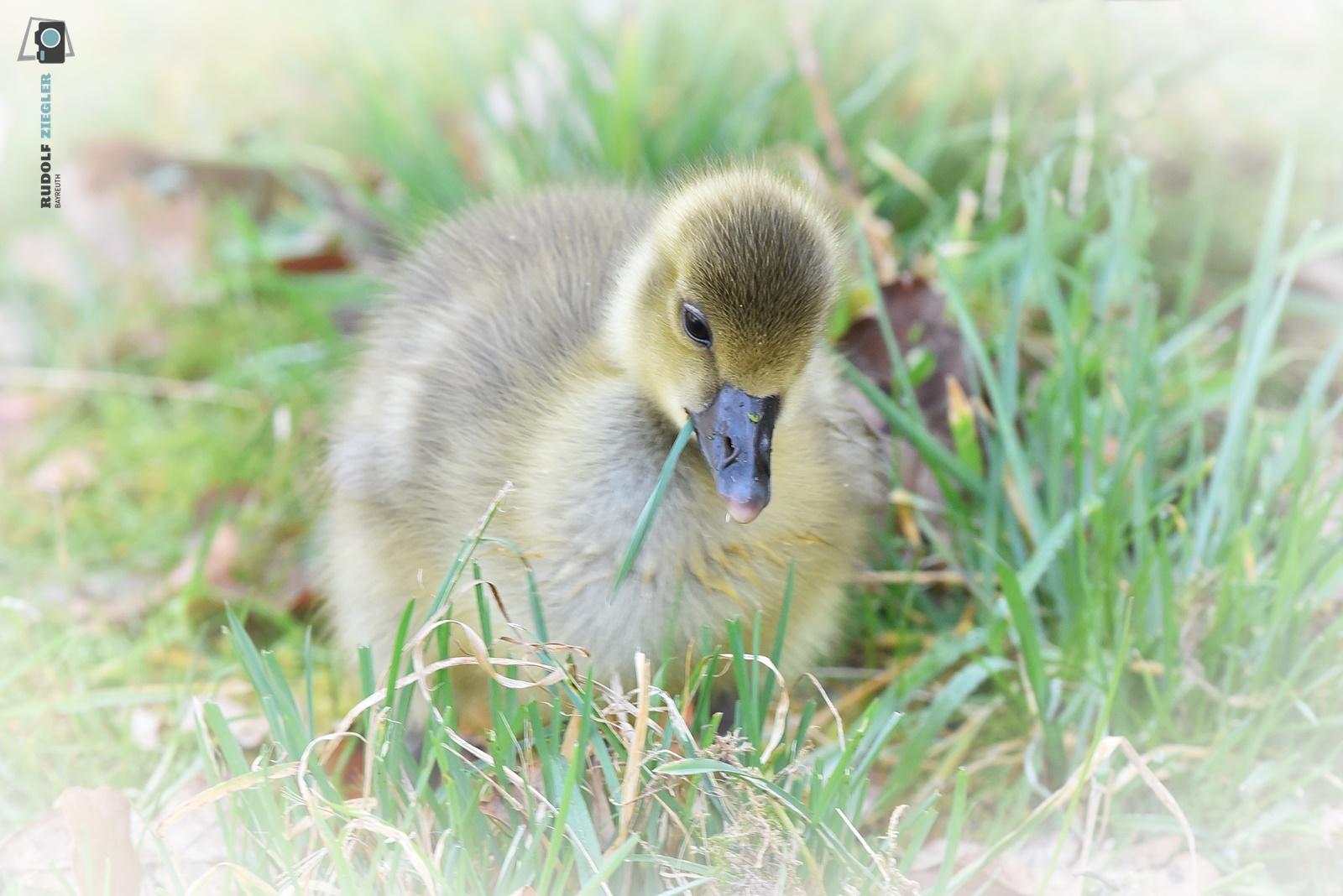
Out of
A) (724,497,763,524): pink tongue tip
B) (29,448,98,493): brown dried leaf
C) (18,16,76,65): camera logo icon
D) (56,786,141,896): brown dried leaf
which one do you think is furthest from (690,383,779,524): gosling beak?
(18,16,76,65): camera logo icon

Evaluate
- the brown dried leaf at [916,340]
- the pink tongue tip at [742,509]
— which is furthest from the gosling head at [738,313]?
the brown dried leaf at [916,340]

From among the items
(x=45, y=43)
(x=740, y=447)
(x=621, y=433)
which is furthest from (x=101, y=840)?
(x=45, y=43)

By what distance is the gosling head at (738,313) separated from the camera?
4.62 ft

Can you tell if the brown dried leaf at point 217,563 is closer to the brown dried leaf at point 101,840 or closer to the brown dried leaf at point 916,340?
the brown dried leaf at point 101,840

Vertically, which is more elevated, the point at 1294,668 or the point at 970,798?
the point at 1294,668

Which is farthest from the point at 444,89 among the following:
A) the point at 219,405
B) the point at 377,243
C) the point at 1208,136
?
the point at 1208,136

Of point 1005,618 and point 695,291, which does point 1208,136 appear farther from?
point 695,291

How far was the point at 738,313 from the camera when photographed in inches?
55.8

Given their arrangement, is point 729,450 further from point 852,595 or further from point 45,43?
point 45,43

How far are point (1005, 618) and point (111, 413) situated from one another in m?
1.79

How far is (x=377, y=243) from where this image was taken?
2.83 meters

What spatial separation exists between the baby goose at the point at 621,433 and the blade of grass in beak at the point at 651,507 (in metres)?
0.02

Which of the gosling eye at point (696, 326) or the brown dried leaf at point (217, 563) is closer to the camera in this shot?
the gosling eye at point (696, 326)

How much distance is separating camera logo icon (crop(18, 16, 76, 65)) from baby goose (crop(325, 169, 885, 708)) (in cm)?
154
